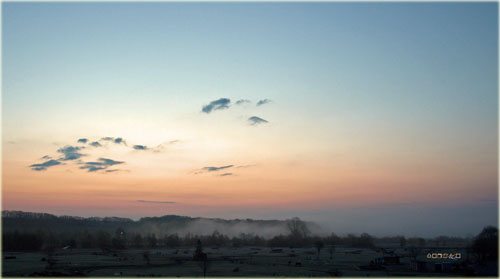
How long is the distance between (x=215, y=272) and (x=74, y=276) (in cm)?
1877

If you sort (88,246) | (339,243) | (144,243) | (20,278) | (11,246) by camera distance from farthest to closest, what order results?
(339,243)
(144,243)
(88,246)
(11,246)
(20,278)

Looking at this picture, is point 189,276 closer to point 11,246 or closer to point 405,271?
point 405,271

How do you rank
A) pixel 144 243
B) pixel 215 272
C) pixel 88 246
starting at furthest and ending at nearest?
pixel 144 243
pixel 88 246
pixel 215 272

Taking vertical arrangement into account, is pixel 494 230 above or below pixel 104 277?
above

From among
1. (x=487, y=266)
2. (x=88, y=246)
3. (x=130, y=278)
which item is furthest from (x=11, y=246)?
(x=487, y=266)

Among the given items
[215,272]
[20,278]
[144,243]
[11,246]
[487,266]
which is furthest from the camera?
[144,243]

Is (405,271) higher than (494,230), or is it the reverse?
(494,230)

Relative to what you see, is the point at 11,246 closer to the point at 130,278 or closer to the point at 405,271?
the point at 130,278

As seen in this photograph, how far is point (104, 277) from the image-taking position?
55.8m

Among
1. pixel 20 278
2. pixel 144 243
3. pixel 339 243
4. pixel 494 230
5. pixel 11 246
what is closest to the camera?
pixel 20 278

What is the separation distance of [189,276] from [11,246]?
81329 millimetres

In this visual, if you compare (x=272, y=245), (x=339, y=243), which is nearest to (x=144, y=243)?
(x=272, y=245)

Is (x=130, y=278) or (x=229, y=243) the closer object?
(x=130, y=278)

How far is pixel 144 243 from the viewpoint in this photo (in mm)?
157250
